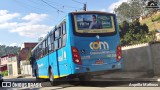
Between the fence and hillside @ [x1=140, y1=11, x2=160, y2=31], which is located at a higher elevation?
hillside @ [x1=140, y1=11, x2=160, y2=31]

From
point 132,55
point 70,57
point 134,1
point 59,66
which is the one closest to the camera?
point 70,57

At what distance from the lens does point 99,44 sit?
13859 millimetres

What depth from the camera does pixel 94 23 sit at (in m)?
13.9

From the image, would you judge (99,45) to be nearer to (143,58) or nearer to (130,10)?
(143,58)

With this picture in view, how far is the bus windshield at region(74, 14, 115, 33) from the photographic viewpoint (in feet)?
44.7

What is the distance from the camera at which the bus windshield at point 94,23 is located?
13.6 metres

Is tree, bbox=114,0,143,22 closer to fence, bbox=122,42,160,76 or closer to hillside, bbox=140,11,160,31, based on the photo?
hillside, bbox=140,11,160,31

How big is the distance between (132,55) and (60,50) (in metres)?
7.77

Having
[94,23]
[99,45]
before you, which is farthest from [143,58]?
[94,23]

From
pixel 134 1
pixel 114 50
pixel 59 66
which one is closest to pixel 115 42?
pixel 114 50

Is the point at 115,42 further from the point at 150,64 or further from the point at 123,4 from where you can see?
the point at 123,4

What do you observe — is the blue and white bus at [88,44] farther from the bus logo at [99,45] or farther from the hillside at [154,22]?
the hillside at [154,22]

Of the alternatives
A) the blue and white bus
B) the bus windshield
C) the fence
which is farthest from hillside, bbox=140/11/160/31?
the blue and white bus

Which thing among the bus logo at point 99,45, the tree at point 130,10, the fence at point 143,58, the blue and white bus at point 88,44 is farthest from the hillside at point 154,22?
the bus logo at point 99,45
